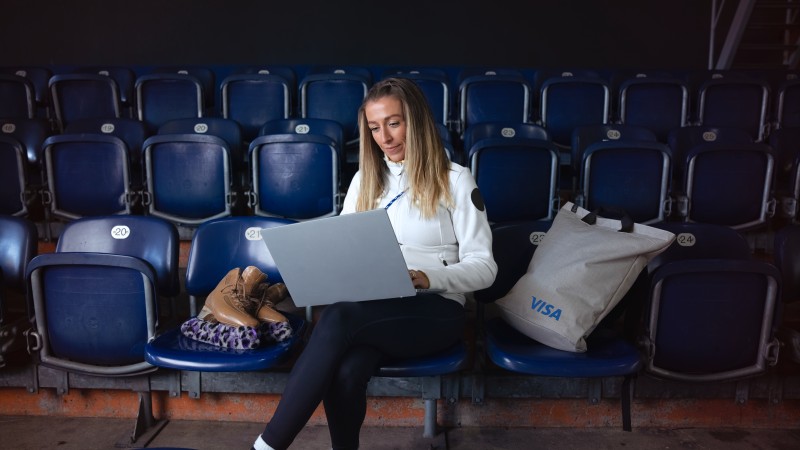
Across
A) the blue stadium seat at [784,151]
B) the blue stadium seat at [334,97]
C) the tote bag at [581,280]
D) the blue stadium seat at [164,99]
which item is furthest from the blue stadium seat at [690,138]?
the blue stadium seat at [164,99]

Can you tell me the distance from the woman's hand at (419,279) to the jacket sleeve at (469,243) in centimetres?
4

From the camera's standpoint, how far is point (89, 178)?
2721 millimetres

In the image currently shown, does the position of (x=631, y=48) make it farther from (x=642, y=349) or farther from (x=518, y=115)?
(x=642, y=349)

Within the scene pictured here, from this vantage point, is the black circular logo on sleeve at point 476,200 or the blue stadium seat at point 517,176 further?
the blue stadium seat at point 517,176

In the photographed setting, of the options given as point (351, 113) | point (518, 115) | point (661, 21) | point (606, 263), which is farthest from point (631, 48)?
point (606, 263)

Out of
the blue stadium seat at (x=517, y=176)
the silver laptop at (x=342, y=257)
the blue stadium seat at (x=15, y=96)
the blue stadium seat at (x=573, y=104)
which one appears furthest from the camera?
the blue stadium seat at (x=15, y=96)

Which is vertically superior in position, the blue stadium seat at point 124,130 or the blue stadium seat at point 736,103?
the blue stadium seat at point 736,103

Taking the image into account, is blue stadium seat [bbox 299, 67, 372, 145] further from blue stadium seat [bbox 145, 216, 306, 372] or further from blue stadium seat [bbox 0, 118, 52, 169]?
blue stadium seat [bbox 145, 216, 306, 372]

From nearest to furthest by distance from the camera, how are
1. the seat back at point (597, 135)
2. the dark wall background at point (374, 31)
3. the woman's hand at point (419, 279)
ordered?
the woman's hand at point (419, 279)
the seat back at point (597, 135)
the dark wall background at point (374, 31)

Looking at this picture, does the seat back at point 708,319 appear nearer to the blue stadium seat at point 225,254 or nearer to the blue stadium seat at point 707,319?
the blue stadium seat at point 707,319

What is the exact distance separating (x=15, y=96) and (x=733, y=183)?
4.16m

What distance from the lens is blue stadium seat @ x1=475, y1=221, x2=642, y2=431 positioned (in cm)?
164

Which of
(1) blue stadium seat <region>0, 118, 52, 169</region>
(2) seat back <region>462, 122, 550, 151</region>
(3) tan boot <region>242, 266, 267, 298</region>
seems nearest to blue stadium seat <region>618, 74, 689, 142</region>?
(2) seat back <region>462, 122, 550, 151</region>

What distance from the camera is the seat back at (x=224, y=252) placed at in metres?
2.05
